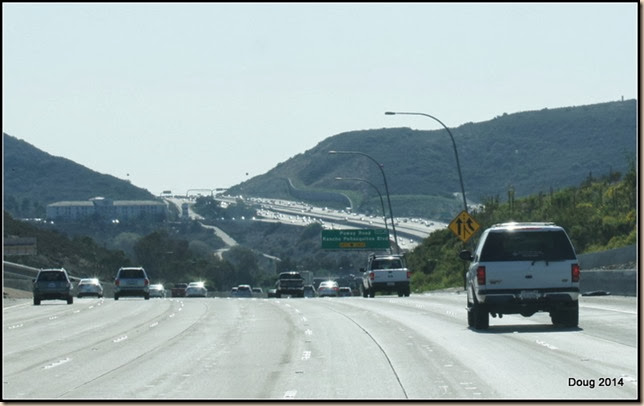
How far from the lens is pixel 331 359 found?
20.9 metres

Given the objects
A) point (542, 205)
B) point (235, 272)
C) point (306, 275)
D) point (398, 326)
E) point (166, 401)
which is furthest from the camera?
point (235, 272)

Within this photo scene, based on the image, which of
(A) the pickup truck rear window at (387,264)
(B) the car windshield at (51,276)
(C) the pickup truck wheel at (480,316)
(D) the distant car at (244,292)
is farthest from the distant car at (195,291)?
(C) the pickup truck wheel at (480,316)

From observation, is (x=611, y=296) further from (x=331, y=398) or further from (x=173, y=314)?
(x=331, y=398)

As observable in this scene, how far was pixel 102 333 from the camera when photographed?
31047mm

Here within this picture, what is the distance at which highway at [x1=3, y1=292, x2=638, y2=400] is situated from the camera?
1609cm

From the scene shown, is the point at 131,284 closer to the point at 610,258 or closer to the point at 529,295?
the point at 610,258

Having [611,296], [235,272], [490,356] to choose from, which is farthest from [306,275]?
[490,356]

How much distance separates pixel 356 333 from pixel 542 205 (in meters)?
64.4

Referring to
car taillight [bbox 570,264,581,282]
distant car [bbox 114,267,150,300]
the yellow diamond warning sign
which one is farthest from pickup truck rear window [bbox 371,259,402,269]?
car taillight [bbox 570,264,581,282]

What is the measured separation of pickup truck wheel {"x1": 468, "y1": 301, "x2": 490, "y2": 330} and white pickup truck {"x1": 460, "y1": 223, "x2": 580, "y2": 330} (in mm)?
438

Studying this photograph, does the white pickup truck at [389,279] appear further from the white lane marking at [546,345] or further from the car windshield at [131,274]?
the white lane marking at [546,345]

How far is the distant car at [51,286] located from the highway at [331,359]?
68.7 feet

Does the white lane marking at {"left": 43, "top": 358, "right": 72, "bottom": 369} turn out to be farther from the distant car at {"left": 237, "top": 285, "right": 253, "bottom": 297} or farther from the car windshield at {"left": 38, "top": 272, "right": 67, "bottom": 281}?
the distant car at {"left": 237, "top": 285, "right": 253, "bottom": 297}

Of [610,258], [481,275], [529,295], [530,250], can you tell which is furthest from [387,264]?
[529,295]
